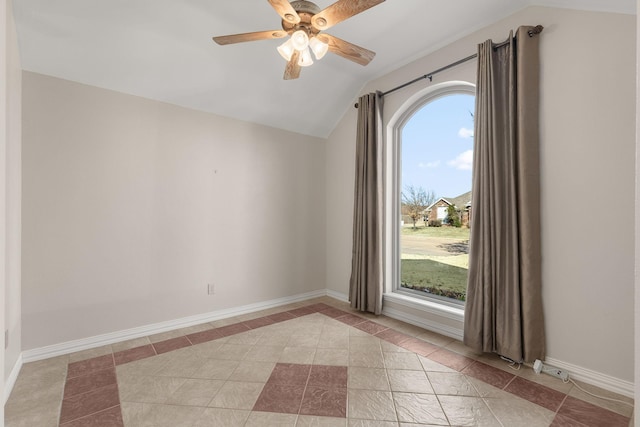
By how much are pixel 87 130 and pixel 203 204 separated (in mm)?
1268

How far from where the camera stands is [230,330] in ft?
10.8

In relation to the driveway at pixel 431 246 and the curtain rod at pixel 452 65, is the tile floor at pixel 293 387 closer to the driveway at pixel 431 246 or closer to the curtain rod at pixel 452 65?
the driveway at pixel 431 246

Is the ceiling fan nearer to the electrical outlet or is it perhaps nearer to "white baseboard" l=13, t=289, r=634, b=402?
"white baseboard" l=13, t=289, r=634, b=402

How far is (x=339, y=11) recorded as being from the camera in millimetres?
1920

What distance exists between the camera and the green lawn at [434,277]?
330 cm

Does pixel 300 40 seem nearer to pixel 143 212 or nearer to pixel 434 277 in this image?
pixel 143 212

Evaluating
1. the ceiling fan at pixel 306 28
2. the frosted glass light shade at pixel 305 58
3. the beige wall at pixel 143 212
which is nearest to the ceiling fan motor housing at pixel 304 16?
the ceiling fan at pixel 306 28

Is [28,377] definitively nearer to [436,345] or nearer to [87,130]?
[87,130]

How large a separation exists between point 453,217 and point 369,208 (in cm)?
95

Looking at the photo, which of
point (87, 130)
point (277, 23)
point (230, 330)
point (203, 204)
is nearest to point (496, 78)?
point (277, 23)

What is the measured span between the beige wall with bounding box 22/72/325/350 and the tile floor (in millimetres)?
487

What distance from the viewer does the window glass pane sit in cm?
331

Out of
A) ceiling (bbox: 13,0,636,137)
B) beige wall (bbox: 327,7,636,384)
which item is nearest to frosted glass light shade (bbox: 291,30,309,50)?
ceiling (bbox: 13,0,636,137)

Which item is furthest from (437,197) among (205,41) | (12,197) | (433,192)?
(12,197)
